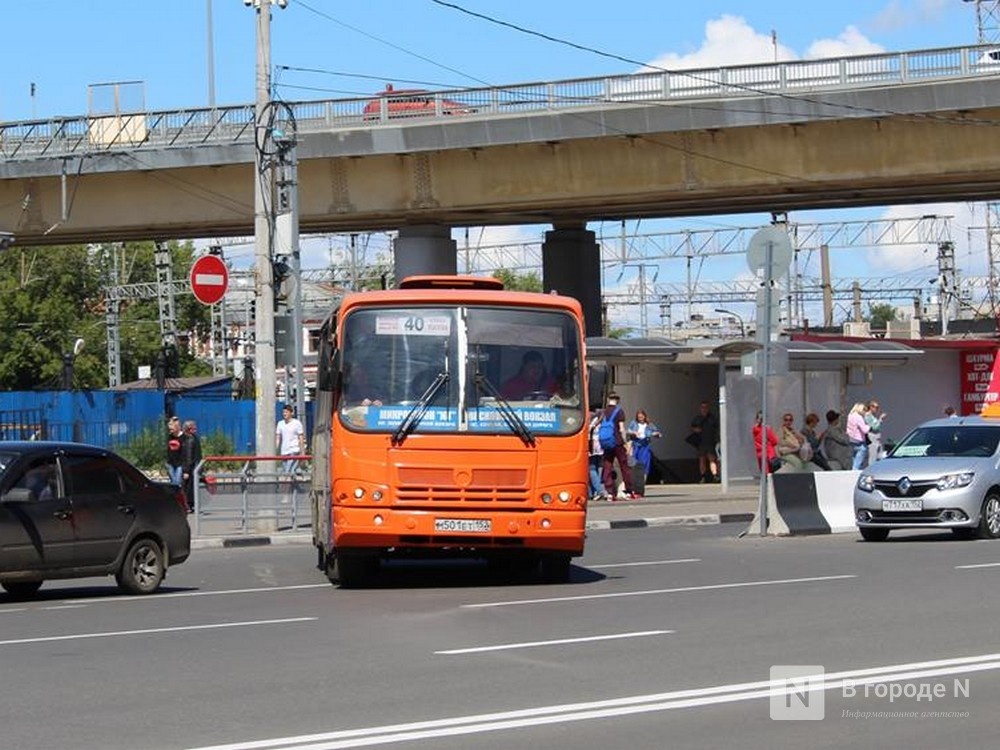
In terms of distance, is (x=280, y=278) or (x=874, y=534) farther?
(x=280, y=278)

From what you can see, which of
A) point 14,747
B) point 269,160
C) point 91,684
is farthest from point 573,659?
point 269,160

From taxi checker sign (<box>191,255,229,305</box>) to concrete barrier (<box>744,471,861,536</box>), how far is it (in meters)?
9.59

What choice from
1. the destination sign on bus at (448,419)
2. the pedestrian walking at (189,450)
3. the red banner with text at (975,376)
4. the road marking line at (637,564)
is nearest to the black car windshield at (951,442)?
the road marking line at (637,564)

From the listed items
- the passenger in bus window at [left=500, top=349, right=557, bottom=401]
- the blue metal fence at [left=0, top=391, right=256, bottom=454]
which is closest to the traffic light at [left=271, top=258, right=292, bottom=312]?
the passenger in bus window at [left=500, top=349, right=557, bottom=401]

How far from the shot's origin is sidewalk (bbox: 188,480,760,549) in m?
27.3

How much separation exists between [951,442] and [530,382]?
9161mm

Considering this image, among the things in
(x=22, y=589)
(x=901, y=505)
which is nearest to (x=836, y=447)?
(x=901, y=505)

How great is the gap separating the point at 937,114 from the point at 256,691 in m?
30.2

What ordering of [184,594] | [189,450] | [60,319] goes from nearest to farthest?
[184,594]
[189,450]
[60,319]

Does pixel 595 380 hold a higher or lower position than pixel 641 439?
higher

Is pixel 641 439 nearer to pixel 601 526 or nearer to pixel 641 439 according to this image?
pixel 641 439

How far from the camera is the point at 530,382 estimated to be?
1778cm

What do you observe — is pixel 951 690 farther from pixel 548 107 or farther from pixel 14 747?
pixel 548 107

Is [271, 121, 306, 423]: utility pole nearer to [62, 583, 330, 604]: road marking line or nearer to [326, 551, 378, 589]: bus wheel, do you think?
[62, 583, 330, 604]: road marking line
